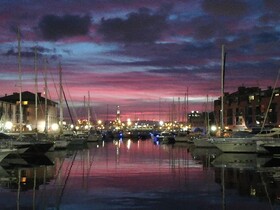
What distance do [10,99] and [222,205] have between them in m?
142

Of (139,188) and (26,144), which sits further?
(26,144)

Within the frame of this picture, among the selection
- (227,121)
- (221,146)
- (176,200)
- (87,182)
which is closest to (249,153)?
(221,146)

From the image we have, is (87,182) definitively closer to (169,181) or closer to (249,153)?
(169,181)

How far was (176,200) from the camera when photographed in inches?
954

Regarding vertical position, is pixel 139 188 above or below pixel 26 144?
below

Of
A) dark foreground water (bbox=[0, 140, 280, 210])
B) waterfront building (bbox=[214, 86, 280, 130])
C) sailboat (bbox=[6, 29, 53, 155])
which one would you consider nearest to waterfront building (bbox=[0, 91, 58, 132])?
waterfront building (bbox=[214, 86, 280, 130])

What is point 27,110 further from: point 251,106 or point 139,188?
point 139,188

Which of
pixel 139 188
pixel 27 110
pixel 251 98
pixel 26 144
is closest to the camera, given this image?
pixel 139 188

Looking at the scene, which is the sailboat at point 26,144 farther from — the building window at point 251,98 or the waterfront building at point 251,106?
the building window at point 251,98

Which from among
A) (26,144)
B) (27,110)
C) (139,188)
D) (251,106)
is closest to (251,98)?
(251,106)

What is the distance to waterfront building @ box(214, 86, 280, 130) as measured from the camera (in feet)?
423

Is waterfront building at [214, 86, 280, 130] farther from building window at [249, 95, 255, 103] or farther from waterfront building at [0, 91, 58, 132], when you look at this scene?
waterfront building at [0, 91, 58, 132]

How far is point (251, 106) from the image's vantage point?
14638 cm

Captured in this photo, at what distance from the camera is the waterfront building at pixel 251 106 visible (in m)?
129
